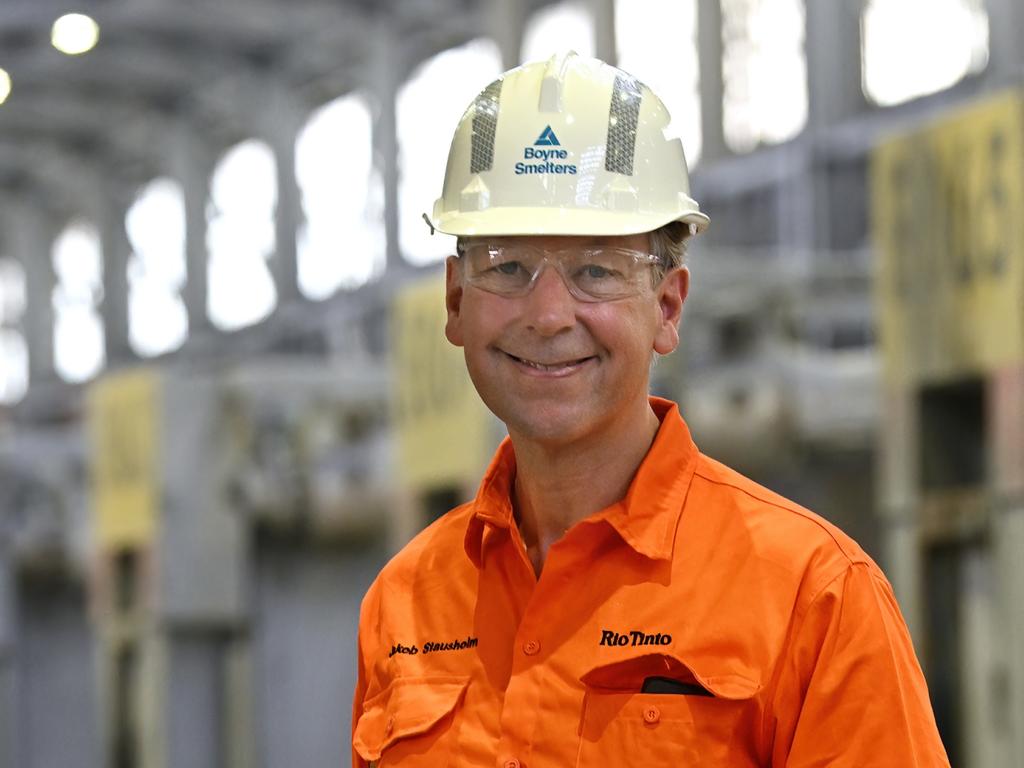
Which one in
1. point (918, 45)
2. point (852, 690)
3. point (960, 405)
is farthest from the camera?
point (918, 45)

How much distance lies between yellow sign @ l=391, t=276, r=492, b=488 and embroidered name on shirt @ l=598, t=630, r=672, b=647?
6003mm

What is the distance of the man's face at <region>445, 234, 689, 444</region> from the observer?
2.30m

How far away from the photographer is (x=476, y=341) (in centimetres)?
236

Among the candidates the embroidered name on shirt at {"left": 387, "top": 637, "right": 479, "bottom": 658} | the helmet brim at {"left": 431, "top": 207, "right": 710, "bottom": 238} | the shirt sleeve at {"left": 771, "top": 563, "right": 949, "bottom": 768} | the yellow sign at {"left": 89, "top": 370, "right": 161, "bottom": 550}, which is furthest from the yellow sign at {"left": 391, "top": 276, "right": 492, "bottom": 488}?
the shirt sleeve at {"left": 771, "top": 563, "right": 949, "bottom": 768}

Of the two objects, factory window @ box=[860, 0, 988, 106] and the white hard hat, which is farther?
factory window @ box=[860, 0, 988, 106]

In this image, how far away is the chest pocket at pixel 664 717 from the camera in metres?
2.16

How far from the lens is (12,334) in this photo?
1496 inches

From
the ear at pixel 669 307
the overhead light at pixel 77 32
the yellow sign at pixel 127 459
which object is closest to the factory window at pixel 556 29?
the overhead light at pixel 77 32

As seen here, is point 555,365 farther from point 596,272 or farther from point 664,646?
point 664,646

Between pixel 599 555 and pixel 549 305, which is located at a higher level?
pixel 549 305

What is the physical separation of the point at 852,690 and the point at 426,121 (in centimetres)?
2356

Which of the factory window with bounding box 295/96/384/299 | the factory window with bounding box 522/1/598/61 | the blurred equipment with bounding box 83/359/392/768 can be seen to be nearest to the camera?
the blurred equipment with bounding box 83/359/392/768

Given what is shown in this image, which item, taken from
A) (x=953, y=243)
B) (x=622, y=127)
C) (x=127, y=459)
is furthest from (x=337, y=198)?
(x=622, y=127)

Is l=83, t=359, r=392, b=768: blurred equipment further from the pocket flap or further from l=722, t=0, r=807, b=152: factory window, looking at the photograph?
the pocket flap
